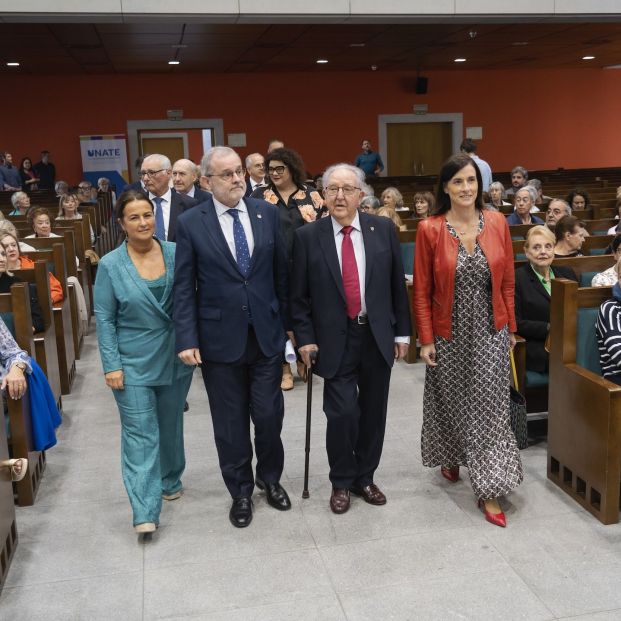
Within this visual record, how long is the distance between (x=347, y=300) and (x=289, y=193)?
1427 millimetres

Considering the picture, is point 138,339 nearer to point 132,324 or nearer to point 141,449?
point 132,324

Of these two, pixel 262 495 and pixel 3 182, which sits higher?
pixel 3 182

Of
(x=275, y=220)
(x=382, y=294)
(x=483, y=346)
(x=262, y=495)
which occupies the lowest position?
(x=262, y=495)

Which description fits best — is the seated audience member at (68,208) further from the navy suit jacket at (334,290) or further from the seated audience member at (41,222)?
the navy suit jacket at (334,290)

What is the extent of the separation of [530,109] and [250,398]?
14267mm

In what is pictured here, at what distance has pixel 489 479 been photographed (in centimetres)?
298

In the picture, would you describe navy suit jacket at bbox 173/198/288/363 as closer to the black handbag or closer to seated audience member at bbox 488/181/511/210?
the black handbag

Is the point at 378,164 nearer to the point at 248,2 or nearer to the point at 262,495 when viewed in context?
the point at 248,2

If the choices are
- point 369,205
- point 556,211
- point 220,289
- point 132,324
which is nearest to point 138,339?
point 132,324

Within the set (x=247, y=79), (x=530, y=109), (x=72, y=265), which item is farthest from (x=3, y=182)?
(x=530, y=109)

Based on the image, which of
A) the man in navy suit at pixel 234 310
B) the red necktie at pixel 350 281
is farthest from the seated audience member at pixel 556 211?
the man in navy suit at pixel 234 310

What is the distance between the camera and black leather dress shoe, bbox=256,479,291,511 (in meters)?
3.16

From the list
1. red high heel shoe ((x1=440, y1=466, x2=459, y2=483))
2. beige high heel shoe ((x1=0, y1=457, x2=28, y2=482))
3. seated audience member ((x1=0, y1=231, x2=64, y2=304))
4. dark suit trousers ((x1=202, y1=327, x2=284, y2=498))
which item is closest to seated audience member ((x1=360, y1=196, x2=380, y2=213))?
seated audience member ((x1=0, y1=231, x2=64, y2=304))

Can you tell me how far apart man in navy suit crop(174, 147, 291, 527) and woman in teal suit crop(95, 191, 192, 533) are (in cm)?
12
